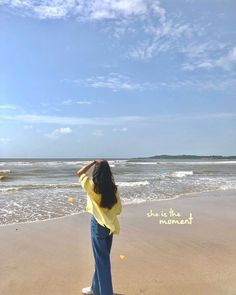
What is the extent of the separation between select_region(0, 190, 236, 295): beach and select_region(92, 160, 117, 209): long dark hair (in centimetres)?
122

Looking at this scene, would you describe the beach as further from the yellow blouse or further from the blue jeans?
the yellow blouse

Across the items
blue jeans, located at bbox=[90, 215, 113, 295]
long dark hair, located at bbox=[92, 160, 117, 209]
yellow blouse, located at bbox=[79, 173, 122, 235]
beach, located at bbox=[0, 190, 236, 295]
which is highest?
long dark hair, located at bbox=[92, 160, 117, 209]

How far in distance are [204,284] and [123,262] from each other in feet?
4.41

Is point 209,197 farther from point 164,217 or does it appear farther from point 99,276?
point 99,276

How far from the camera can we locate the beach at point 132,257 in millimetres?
4784

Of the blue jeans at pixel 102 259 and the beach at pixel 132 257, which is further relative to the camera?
the beach at pixel 132 257

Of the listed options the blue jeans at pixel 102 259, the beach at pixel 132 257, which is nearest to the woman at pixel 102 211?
the blue jeans at pixel 102 259

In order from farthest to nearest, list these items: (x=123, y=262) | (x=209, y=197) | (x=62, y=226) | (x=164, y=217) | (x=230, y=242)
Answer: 1. (x=209, y=197)
2. (x=164, y=217)
3. (x=62, y=226)
4. (x=230, y=242)
5. (x=123, y=262)

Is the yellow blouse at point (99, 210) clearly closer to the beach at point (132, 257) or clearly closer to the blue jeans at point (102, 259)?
the blue jeans at point (102, 259)

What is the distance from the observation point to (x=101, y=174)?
13.9ft

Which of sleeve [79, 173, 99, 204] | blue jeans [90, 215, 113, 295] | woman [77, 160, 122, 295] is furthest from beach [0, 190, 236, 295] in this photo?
sleeve [79, 173, 99, 204]

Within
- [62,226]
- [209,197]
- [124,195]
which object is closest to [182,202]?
[209,197]

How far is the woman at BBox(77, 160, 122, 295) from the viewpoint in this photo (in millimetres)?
4258

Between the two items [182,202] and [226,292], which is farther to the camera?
[182,202]
